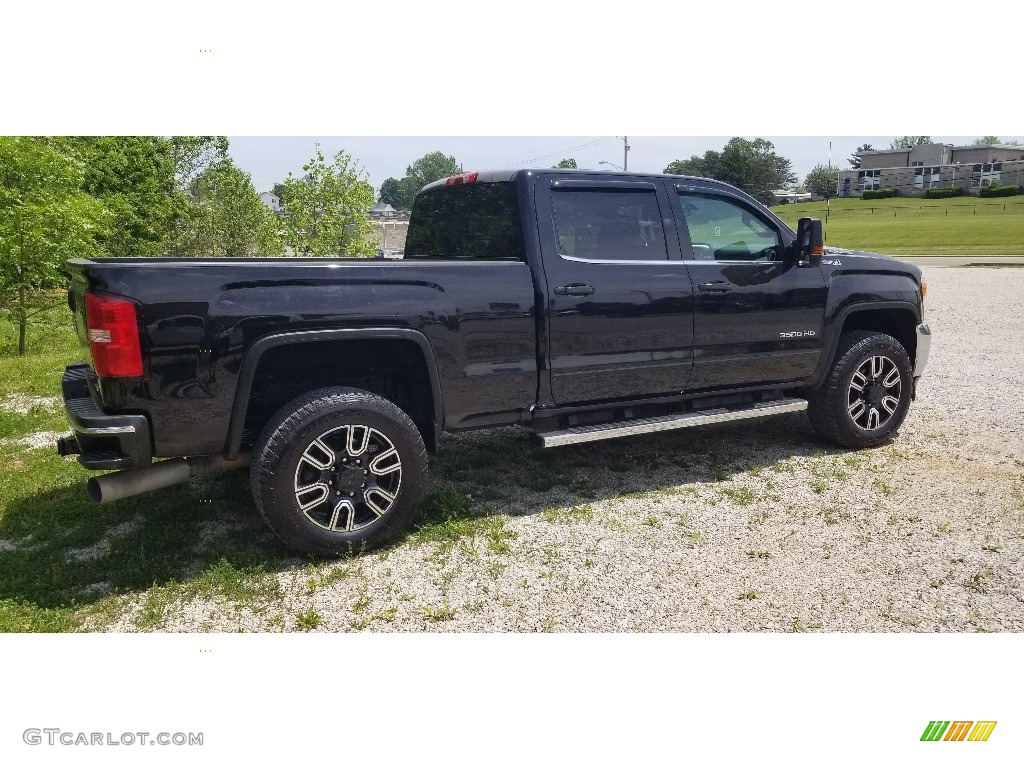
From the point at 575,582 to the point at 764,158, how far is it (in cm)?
531

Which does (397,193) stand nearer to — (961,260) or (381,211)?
(381,211)

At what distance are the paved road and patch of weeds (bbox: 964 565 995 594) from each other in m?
22.6

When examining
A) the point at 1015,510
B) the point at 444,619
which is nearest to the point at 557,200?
the point at 444,619

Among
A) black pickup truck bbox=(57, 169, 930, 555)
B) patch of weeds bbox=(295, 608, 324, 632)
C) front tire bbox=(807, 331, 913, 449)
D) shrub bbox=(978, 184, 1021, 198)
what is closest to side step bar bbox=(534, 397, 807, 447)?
black pickup truck bbox=(57, 169, 930, 555)

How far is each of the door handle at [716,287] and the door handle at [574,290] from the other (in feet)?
2.79

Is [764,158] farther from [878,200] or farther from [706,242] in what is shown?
[878,200]

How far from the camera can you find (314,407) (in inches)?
143

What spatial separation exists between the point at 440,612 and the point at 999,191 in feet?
78.3

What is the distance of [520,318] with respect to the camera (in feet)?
13.5

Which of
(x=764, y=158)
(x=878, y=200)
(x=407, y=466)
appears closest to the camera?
(x=407, y=466)

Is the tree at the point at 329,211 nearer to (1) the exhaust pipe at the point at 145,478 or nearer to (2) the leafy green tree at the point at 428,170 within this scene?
(2) the leafy green tree at the point at 428,170

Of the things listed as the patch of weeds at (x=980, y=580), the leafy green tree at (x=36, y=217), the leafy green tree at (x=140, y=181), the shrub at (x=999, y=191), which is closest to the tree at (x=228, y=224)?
the leafy green tree at (x=140, y=181)

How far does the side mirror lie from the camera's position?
16.5ft
